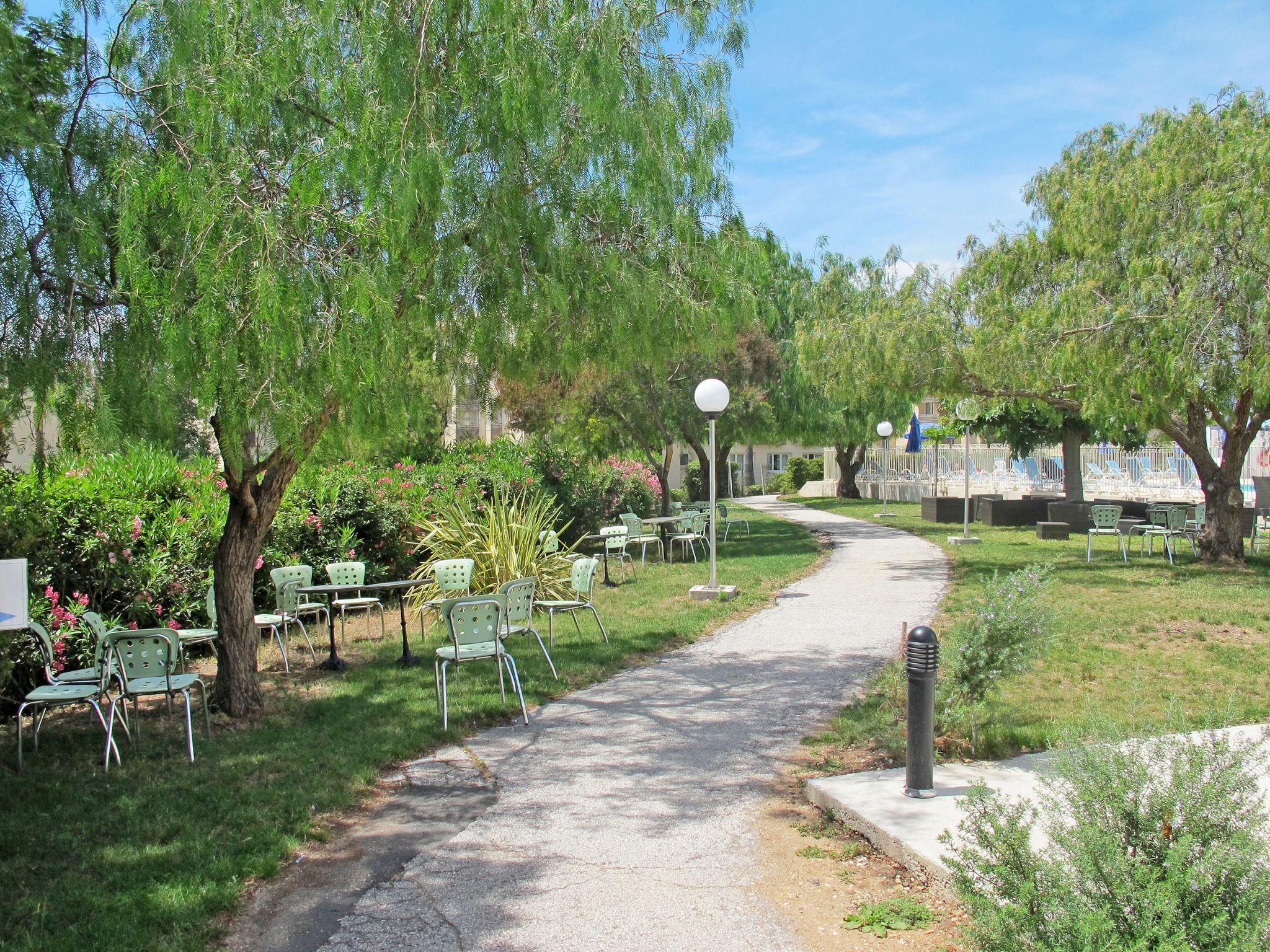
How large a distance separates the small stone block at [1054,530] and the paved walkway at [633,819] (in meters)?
11.6

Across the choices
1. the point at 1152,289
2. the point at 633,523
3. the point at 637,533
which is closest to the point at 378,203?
the point at 1152,289

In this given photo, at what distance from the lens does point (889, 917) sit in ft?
11.8

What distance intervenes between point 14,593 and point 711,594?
8619mm

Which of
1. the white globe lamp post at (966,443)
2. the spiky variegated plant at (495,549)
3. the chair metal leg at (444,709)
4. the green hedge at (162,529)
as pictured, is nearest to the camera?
the chair metal leg at (444,709)

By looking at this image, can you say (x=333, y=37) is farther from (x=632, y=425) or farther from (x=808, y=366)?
(x=632, y=425)

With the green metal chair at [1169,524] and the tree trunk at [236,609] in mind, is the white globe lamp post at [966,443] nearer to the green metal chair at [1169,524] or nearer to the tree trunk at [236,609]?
the green metal chair at [1169,524]

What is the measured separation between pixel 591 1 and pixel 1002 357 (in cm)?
929

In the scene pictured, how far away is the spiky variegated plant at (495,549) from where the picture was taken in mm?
10859

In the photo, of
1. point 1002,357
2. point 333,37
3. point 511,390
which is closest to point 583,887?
point 333,37

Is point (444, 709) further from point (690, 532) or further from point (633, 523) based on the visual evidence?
point (690, 532)

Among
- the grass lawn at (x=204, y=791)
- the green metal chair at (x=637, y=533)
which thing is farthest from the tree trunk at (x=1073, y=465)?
the grass lawn at (x=204, y=791)

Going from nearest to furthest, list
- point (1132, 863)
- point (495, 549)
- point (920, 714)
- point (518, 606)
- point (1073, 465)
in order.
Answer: point (1132, 863)
point (920, 714)
point (518, 606)
point (495, 549)
point (1073, 465)

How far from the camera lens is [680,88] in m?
6.58

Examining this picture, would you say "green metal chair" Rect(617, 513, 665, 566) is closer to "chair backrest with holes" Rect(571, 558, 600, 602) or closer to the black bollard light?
"chair backrest with holes" Rect(571, 558, 600, 602)
